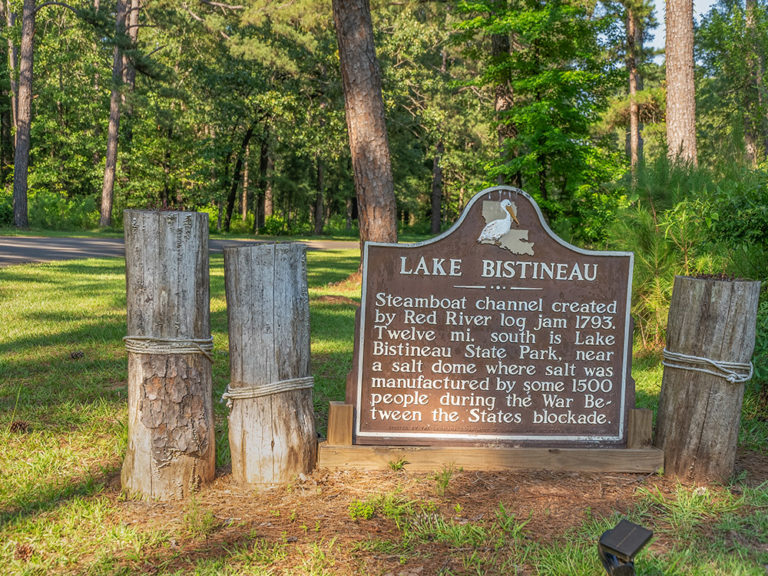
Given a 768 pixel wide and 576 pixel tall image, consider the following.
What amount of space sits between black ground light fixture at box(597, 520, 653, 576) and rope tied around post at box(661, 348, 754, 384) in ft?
5.64

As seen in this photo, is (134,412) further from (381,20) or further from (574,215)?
(381,20)

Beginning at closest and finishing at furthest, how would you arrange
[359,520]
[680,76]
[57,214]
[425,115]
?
[359,520]
[680,76]
[425,115]
[57,214]

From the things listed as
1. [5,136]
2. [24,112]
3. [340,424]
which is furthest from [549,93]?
[5,136]

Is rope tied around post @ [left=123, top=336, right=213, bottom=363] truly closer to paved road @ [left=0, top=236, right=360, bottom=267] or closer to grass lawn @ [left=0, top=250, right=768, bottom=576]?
grass lawn @ [left=0, top=250, right=768, bottom=576]

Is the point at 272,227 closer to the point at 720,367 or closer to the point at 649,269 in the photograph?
the point at 649,269

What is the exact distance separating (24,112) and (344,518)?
2405cm

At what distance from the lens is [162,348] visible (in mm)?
3207

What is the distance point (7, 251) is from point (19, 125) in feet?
33.2

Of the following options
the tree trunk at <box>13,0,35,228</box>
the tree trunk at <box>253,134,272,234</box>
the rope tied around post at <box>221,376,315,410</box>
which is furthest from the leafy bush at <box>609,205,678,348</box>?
the tree trunk at <box>253,134,272,234</box>

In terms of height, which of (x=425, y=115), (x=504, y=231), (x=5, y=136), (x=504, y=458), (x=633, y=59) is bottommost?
(x=504, y=458)

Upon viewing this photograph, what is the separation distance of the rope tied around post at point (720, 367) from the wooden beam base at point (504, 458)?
1.72 feet

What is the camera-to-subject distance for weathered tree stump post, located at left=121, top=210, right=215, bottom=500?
3.20 meters

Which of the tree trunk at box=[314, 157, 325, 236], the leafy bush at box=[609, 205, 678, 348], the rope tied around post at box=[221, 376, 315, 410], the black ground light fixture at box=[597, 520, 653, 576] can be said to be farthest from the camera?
the tree trunk at box=[314, 157, 325, 236]

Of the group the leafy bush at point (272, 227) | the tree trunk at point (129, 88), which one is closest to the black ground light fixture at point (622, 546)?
A: the tree trunk at point (129, 88)
